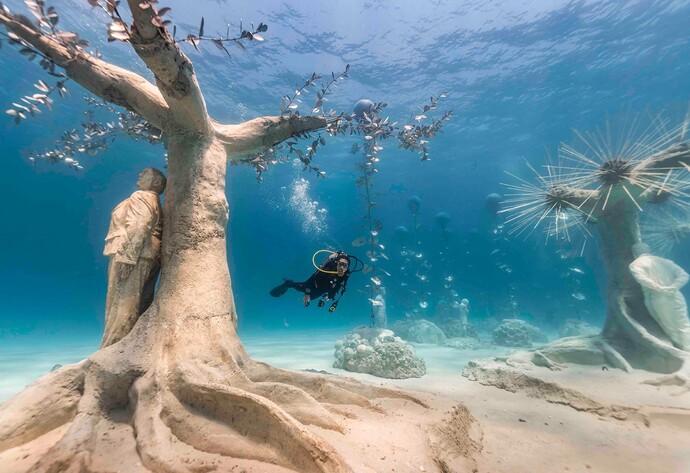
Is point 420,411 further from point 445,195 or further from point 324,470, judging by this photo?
point 445,195

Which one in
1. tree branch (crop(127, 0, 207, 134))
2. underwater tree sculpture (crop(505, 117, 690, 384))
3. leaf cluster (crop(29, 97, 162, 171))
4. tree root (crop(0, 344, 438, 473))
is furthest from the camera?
underwater tree sculpture (crop(505, 117, 690, 384))

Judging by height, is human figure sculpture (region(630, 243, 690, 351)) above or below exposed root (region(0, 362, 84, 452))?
above

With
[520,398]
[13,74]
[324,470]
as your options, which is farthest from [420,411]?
[13,74]

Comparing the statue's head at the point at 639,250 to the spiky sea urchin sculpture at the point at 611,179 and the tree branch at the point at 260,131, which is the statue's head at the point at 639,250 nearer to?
the spiky sea urchin sculpture at the point at 611,179

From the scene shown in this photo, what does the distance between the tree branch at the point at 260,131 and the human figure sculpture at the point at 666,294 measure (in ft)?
24.7

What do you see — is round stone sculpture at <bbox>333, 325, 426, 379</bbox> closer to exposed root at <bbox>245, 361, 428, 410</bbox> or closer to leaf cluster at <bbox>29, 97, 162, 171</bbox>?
exposed root at <bbox>245, 361, 428, 410</bbox>

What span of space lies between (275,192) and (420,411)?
4955 cm

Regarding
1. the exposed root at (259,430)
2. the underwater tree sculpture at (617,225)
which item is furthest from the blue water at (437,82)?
the exposed root at (259,430)

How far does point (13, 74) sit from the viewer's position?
782 inches

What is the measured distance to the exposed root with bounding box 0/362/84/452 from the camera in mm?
2074

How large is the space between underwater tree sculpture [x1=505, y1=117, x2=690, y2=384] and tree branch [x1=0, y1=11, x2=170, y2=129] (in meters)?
6.37

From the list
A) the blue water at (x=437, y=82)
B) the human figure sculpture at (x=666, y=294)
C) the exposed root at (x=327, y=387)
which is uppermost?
the blue water at (x=437, y=82)

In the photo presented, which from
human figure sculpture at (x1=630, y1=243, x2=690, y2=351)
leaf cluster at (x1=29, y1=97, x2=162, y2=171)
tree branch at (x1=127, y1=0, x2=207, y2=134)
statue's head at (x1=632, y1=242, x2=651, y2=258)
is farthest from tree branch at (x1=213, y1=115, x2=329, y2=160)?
statue's head at (x1=632, y1=242, x2=651, y2=258)

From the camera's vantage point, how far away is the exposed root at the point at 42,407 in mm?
2074
